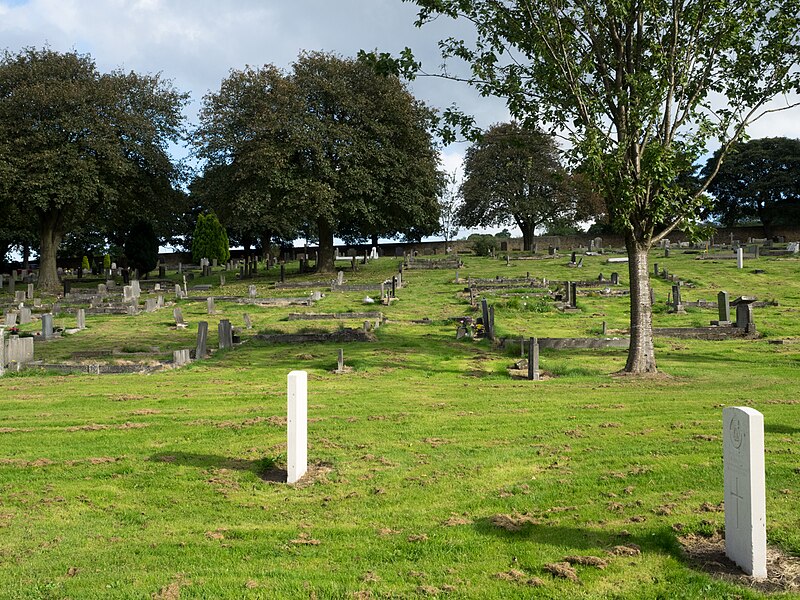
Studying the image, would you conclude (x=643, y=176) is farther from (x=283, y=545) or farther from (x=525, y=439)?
(x=283, y=545)

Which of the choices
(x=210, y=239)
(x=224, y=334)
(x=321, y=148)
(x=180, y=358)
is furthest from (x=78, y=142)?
(x=180, y=358)

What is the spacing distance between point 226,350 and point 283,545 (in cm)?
1714

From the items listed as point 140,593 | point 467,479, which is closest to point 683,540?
point 467,479

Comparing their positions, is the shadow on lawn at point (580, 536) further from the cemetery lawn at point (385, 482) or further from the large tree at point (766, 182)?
the large tree at point (766, 182)

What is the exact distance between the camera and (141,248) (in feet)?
198

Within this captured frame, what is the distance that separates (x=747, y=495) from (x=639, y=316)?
12807 millimetres

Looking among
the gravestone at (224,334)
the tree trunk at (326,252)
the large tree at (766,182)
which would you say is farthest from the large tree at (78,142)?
the large tree at (766,182)

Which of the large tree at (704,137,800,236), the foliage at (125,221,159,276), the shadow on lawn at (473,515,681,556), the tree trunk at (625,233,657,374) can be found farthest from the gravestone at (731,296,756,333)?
the large tree at (704,137,800,236)

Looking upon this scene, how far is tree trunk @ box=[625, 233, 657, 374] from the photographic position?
17891 millimetres

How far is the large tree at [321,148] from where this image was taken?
151 feet

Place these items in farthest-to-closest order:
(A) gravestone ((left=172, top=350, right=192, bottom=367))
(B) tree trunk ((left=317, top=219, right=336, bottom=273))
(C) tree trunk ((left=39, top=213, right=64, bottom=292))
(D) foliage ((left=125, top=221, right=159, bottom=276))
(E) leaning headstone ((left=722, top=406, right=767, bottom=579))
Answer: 1. (D) foliage ((left=125, top=221, right=159, bottom=276))
2. (B) tree trunk ((left=317, top=219, right=336, bottom=273))
3. (C) tree trunk ((left=39, top=213, right=64, bottom=292))
4. (A) gravestone ((left=172, top=350, right=192, bottom=367))
5. (E) leaning headstone ((left=722, top=406, right=767, bottom=579))

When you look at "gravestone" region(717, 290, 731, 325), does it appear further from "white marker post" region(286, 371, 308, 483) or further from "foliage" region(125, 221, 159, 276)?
"foliage" region(125, 221, 159, 276)

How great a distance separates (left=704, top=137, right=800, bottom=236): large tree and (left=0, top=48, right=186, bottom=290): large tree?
176 feet

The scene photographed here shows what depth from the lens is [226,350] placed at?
23.5 m
